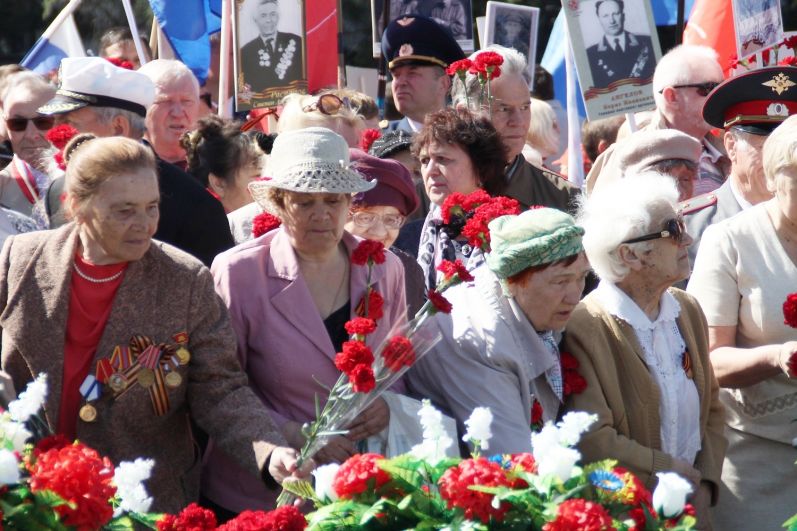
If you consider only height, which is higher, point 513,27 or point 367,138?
point 513,27

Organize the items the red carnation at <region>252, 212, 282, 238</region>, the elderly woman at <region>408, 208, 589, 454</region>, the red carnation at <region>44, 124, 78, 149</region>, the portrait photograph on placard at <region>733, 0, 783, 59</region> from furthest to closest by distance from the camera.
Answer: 1. the portrait photograph on placard at <region>733, 0, 783, 59</region>
2. the red carnation at <region>44, 124, 78, 149</region>
3. the red carnation at <region>252, 212, 282, 238</region>
4. the elderly woman at <region>408, 208, 589, 454</region>

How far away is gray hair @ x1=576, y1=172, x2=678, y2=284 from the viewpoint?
4.77 metres

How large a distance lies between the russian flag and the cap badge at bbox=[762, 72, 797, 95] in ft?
18.3

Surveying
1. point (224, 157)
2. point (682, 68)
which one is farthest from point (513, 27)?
point (224, 157)

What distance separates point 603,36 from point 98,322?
4.56m

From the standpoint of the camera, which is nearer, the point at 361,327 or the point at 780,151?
the point at 361,327

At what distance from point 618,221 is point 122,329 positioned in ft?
5.83

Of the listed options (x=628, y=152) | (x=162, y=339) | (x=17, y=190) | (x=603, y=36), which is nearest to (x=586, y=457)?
(x=162, y=339)

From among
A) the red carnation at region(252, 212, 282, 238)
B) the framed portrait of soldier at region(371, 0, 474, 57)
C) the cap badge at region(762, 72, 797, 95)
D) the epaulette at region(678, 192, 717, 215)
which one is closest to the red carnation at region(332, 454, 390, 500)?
the red carnation at region(252, 212, 282, 238)

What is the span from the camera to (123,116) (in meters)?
5.83

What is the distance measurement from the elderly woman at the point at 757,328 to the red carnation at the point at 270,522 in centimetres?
224

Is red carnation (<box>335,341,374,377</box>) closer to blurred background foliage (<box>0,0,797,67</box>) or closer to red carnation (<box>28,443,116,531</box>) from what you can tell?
red carnation (<box>28,443,116,531</box>)

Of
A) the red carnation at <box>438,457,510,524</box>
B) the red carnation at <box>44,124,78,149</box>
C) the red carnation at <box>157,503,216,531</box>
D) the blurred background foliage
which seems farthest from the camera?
the blurred background foliage

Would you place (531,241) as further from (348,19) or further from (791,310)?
(348,19)
